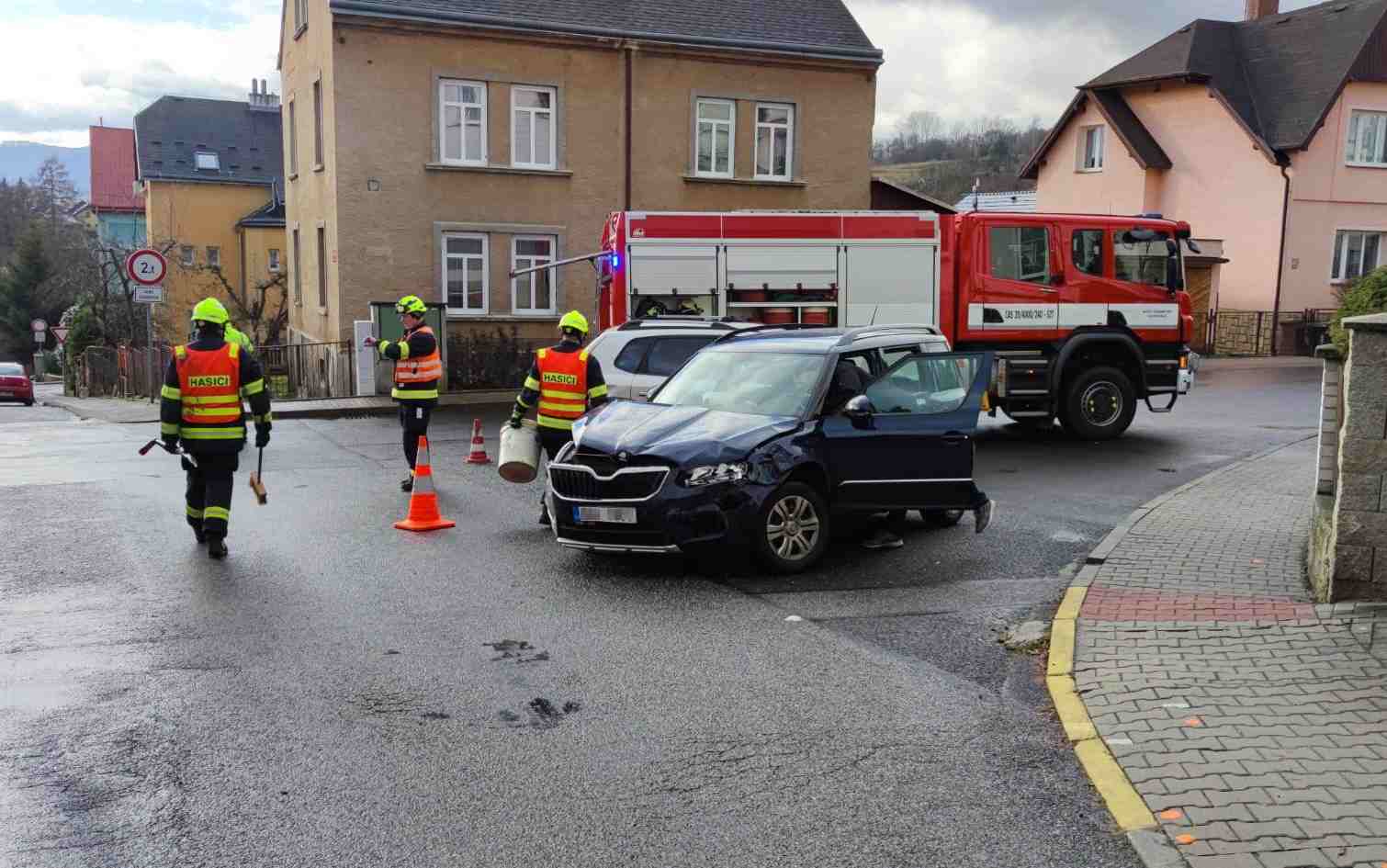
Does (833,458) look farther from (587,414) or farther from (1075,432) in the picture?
(1075,432)

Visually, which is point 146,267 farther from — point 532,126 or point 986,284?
point 986,284

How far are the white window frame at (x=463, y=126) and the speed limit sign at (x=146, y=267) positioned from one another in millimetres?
6021

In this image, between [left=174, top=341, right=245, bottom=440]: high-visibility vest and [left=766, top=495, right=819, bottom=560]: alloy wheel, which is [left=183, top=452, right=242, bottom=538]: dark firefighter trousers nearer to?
[left=174, top=341, right=245, bottom=440]: high-visibility vest

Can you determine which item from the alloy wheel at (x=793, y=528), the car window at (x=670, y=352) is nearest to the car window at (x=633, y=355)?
the car window at (x=670, y=352)

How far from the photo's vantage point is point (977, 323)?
15.1m

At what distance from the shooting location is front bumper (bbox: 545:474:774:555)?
7.75 metres

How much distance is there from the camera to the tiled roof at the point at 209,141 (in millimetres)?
57812

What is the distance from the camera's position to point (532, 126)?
24797 mm

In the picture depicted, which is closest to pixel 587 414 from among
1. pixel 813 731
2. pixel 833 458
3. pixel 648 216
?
pixel 833 458

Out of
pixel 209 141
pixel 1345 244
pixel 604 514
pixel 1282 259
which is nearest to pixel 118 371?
pixel 209 141

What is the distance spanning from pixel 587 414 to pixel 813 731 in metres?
4.33

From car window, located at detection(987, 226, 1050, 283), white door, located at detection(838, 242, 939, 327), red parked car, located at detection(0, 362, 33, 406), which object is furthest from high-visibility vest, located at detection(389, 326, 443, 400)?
red parked car, located at detection(0, 362, 33, 406)

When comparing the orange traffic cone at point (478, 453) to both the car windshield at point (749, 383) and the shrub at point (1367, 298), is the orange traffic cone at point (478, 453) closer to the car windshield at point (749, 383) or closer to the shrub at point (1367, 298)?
the car windshield at point (749, 383)

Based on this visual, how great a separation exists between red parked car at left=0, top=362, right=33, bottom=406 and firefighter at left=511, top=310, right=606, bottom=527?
104ft
